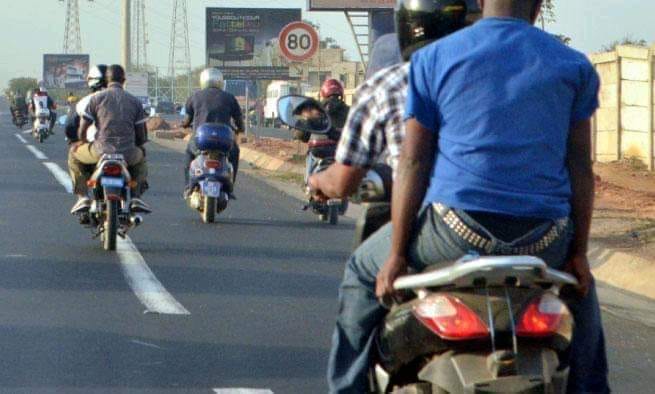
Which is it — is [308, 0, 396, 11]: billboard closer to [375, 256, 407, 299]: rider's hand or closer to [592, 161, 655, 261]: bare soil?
A: [592, 161, 655, 261]: bare soil

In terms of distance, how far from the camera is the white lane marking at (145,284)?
32.9 ft

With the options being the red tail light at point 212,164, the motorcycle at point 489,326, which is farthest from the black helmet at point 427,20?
the red tail light at point 212,164

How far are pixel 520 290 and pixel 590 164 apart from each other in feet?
1.90

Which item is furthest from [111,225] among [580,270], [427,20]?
[580,270]

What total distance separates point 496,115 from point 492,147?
0.09 m

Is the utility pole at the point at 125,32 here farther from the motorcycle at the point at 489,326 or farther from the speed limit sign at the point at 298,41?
the motorcycle at the point at 489,326

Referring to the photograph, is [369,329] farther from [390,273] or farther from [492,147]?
[492,147]

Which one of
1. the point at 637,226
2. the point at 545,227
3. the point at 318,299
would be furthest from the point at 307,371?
the point at 637,226

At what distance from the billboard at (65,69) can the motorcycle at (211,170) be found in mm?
112937

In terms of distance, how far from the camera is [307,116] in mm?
5582

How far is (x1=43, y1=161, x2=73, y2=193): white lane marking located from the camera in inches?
878

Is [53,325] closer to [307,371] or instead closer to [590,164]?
[307,371]

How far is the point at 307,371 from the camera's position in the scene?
25.7ft

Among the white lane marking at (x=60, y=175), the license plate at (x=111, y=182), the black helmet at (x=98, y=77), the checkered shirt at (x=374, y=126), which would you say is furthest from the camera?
the white lane marking at (x=60, y=175)
